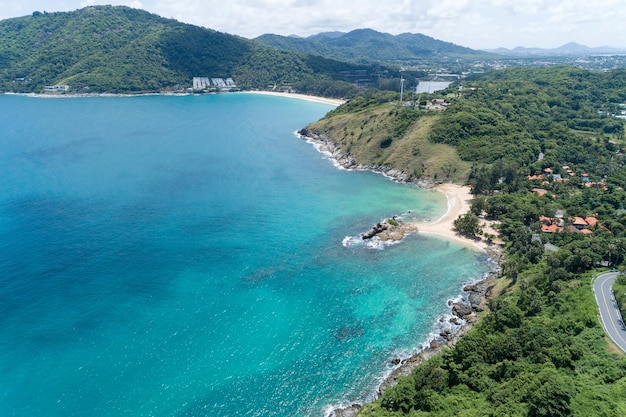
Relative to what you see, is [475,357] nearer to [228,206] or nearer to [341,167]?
[228,206]

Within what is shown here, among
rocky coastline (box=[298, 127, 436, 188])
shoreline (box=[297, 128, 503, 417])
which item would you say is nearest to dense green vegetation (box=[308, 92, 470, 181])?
rocky coastline (box=[298, 127, 436, 188])

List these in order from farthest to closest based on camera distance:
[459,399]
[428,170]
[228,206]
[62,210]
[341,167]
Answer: [341,167]
[428,170]
[228,206]
[62,210]
[459,399]

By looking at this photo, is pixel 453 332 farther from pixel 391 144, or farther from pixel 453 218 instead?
pixel 391 144

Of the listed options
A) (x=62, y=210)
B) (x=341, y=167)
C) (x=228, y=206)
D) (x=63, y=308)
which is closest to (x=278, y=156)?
(x=341, y=167)

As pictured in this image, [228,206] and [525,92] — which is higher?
[525,92]

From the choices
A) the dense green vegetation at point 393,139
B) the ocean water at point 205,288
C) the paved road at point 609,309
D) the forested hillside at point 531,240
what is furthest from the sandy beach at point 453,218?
the paved road at point 609,309

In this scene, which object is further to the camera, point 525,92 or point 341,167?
point 525,92
